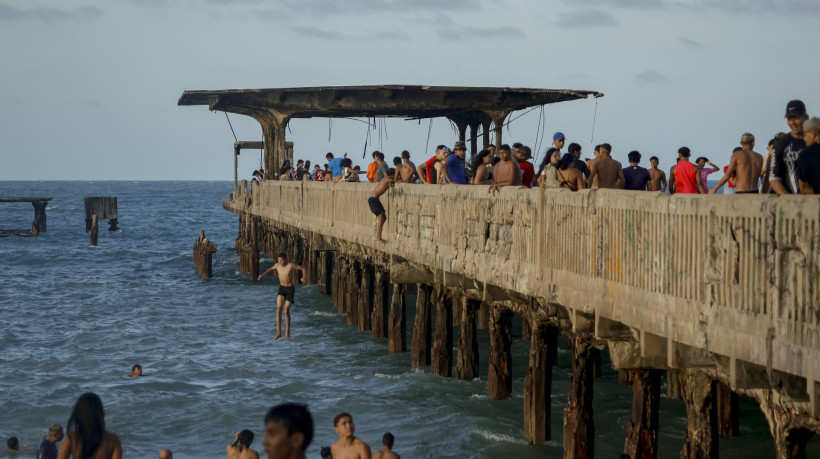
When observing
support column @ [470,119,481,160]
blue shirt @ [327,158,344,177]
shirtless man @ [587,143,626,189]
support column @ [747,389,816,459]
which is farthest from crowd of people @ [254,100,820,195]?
support column @ [470,119,481,160]

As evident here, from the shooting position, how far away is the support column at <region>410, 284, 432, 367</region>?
20.2m

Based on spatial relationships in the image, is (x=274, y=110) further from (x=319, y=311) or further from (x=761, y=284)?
(x=761, y=284)

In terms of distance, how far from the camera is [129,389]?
20.5 m

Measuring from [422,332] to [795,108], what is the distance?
12.3 meters

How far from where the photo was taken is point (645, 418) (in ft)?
37.1

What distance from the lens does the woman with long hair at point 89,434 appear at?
704 centimetres

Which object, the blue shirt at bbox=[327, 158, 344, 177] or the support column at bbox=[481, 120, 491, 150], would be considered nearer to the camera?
the blue shirt at bbox=[327, 158, 344, 177]

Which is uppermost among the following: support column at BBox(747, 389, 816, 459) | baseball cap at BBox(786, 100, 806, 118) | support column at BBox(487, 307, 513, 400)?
baseball cap at BBox(786, 100, 806, 118)

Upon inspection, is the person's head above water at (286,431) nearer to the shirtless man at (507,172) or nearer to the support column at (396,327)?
the shirtless man at (507,172)

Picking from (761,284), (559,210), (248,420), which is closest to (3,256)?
(248,420)

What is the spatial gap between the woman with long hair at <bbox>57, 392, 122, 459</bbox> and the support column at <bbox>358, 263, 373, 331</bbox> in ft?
58.3

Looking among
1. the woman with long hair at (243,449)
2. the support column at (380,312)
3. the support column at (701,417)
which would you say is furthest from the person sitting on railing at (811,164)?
the support column at (380,312)

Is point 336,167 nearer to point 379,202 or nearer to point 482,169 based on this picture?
point 379,202

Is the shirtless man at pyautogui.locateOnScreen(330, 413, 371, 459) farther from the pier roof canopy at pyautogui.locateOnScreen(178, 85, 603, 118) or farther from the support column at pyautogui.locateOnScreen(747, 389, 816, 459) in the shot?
the pier roof canopy at pyautogui.locateOnScreen(178, 85, 603, 118)
